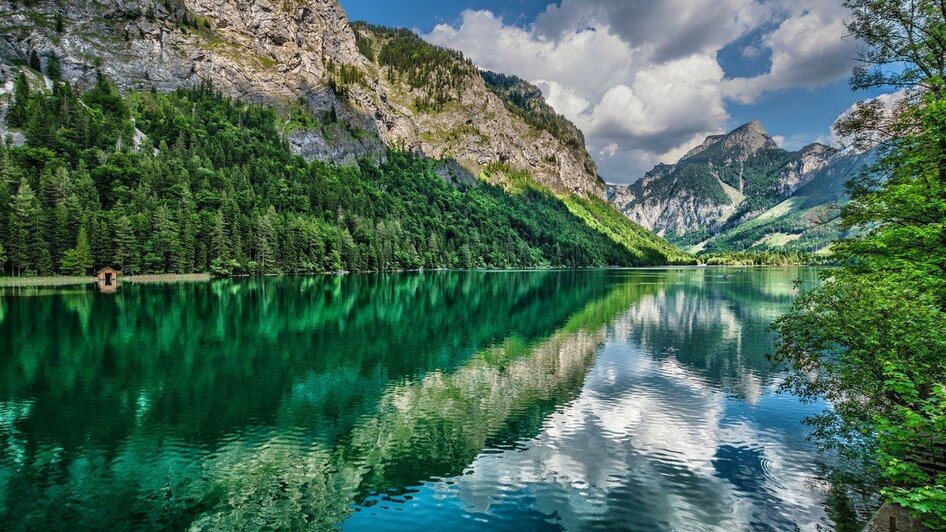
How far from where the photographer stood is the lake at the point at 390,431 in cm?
1595

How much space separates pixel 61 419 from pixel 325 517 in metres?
16.7

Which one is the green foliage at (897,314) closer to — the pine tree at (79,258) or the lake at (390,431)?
the lake at (390,431)

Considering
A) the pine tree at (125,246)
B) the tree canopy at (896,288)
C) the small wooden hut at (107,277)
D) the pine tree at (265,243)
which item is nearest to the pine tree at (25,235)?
the pine tree at (125,246)

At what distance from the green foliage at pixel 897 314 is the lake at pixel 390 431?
442 centimetres

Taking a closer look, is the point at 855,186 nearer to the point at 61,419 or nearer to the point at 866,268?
the point at 866,268

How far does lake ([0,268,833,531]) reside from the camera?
15.9 meters

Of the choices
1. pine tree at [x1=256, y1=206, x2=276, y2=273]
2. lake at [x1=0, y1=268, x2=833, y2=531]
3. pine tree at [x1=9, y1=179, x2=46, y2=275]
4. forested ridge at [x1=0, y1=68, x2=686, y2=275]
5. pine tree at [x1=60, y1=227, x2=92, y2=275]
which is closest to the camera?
lake at [x1=0, y1=268, x2=833, y2=531]

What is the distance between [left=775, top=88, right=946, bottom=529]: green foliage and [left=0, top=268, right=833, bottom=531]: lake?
4.42m

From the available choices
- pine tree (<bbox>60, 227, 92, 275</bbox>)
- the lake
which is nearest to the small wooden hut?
pine tree (<bbox>60, 227, 92, 275</bbox>)

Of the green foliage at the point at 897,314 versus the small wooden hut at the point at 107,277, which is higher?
the green foliage at the point at 897,314

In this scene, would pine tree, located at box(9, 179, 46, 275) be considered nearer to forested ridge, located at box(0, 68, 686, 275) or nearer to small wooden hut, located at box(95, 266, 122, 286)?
forested ridge, located at box(0, 68, 686, 275)

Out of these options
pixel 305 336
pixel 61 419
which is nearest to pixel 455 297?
pixel 305 336

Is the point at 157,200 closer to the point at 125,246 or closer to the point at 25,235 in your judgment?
the point at 125,246

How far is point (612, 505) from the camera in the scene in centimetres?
1662
